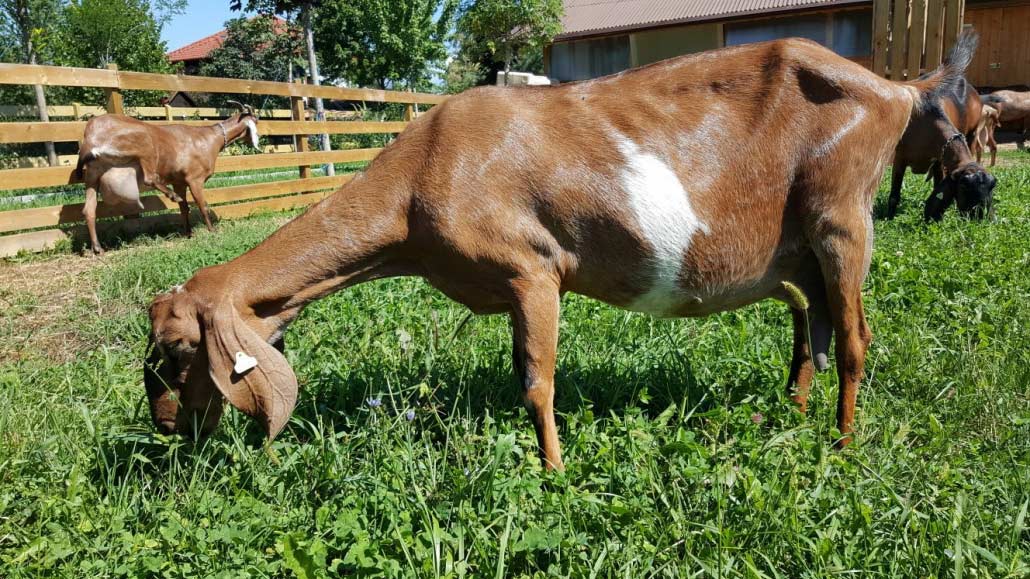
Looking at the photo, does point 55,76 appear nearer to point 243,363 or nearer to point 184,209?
point 184,209

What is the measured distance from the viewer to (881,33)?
30.7ft

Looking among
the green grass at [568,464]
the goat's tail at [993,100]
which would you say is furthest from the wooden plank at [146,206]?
the goat's tail at [993,100]

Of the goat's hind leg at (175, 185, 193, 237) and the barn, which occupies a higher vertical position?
the barn

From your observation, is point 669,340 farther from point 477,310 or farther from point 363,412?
point 363,412

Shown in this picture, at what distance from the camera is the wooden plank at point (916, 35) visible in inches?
354

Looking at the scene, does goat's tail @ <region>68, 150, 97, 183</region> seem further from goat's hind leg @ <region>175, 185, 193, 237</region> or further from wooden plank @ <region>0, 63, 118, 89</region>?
goat's hind leg @ <region>175, 185, 193, 237</region>

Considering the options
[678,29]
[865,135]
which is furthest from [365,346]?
[678,29]

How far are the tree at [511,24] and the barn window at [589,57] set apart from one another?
44.0 inches

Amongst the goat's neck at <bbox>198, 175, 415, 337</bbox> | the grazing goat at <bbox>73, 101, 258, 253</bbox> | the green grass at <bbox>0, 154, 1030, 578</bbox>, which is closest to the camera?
the green grass at <bbox>0, 154, 1030, 578</bbox>

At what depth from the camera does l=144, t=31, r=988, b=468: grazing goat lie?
279 cm

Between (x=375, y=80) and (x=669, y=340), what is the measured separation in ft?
114

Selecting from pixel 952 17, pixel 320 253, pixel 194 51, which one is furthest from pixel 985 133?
pixel 194 51

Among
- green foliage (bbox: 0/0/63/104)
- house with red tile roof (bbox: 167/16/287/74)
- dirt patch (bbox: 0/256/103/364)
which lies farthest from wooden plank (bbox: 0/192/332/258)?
house with red tile roof (bbox: 167/16/287/74)

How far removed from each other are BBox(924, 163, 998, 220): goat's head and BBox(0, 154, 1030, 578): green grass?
314 centimetres
